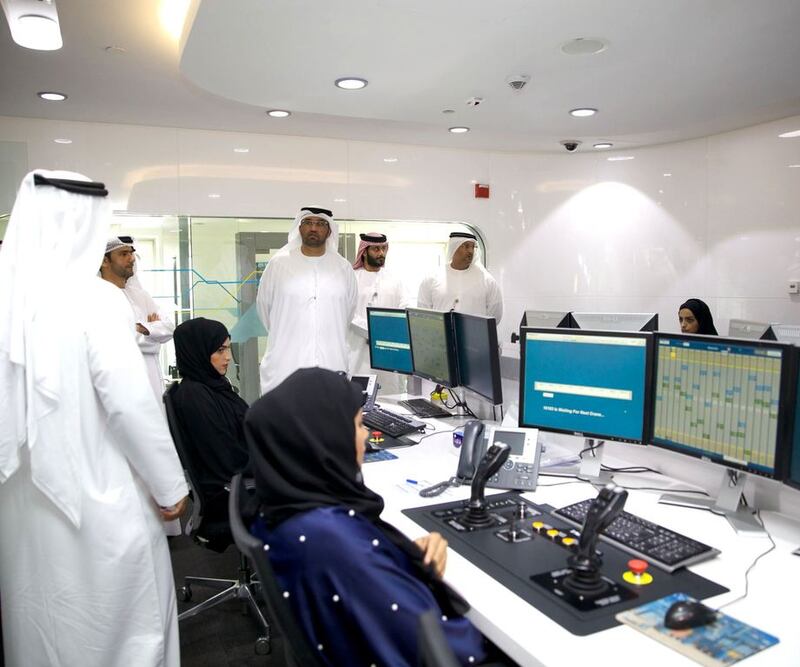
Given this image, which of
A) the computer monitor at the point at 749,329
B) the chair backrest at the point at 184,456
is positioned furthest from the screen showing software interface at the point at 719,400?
the chair backrest at the point at 184,456

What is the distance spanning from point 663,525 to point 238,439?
1.54 metres

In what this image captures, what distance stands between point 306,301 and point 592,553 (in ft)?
9.33

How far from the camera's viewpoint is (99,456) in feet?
6.01

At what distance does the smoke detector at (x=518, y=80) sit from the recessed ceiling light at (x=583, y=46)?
381 mm

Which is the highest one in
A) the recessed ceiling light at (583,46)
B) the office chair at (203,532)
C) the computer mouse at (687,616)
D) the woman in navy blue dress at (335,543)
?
the recessed ceiling light at (583,46)

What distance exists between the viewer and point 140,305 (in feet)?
13.6

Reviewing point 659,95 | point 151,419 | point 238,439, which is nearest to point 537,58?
point 659,95

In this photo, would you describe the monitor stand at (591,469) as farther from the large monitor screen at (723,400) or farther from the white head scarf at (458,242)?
the white head scarf at (458,242)

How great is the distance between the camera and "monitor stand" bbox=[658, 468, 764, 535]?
1656mm

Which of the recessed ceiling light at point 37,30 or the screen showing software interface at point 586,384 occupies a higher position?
the recessed ceiling light at point 37,30

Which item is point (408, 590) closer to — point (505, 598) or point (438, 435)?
point (505, 598)

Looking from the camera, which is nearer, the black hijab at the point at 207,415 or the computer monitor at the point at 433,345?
the black hijab at the point at 207,415

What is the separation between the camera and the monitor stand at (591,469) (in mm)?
2066

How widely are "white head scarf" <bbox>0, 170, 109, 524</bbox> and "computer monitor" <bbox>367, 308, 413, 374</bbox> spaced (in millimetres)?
1785
